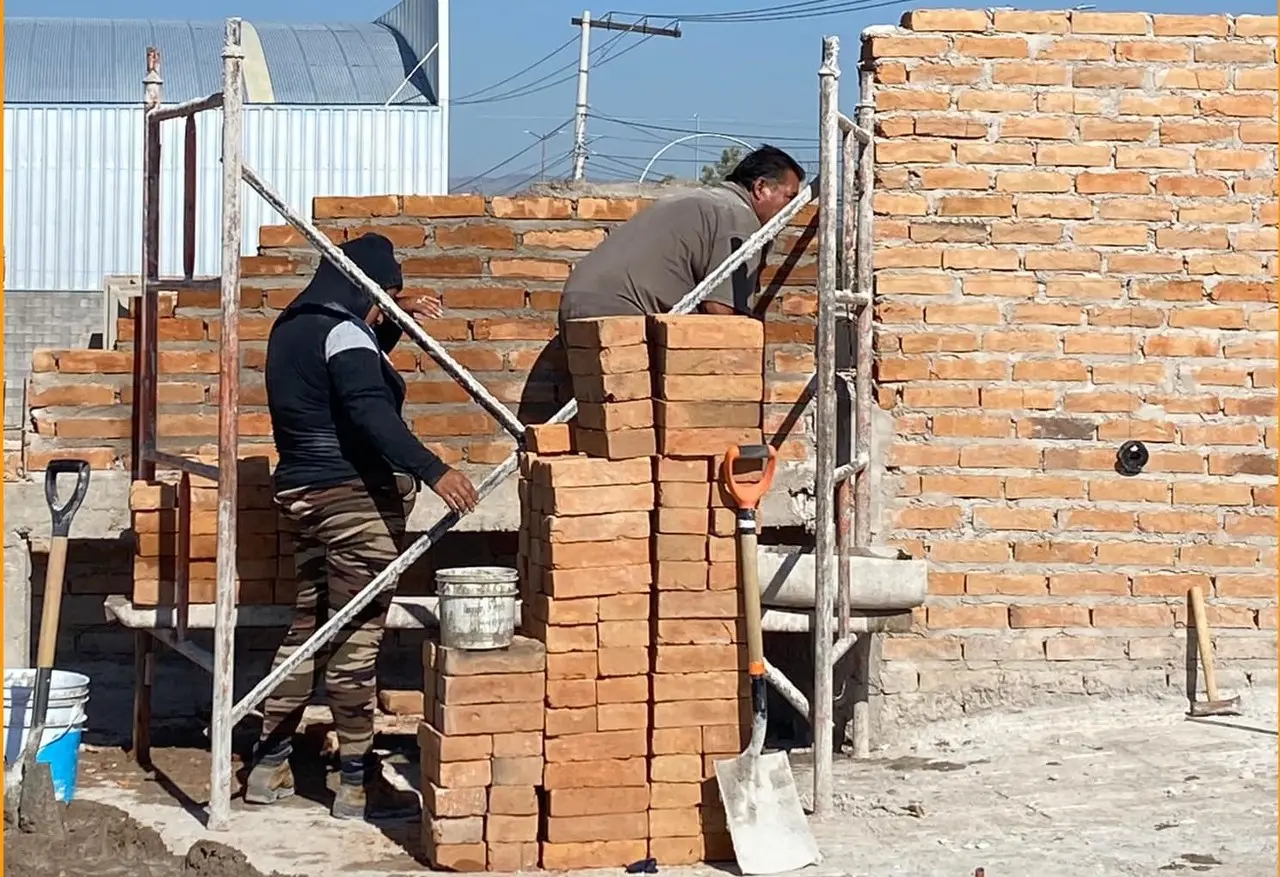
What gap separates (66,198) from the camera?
2556 cm

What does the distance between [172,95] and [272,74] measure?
151cm

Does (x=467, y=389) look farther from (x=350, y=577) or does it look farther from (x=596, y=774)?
(x=596, y=774)

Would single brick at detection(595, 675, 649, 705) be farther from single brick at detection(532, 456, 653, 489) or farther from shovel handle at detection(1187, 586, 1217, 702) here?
shovel handle at detection(1187, 586, 1217, 702)

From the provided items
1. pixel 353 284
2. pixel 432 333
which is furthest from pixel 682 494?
pixel 432 333

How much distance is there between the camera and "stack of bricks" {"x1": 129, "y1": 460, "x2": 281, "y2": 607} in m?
6.50

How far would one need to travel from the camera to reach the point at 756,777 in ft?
18.0

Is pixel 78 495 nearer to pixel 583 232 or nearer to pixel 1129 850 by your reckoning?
pixel 583 232

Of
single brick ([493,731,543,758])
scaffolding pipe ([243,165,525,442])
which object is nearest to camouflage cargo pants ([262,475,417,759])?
scaffolding pipe ([243,165,525,442])

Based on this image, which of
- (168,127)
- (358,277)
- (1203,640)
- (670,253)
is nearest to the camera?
(358,277)

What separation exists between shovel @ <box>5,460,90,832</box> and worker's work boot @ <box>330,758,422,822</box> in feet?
3.16

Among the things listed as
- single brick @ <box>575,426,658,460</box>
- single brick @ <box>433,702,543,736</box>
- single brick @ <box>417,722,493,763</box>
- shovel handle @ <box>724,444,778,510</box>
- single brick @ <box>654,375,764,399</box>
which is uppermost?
single brick @ <box>654,375,764,399</box>

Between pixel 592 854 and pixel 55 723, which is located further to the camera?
pixel 55 723

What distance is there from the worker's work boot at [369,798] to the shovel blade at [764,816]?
1306 millimetres

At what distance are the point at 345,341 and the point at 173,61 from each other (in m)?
19.9
